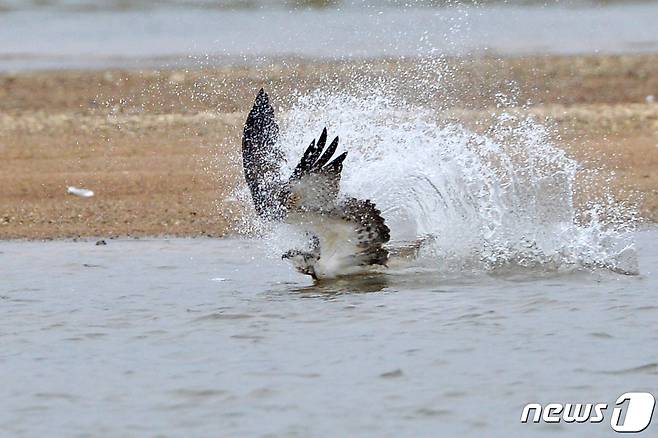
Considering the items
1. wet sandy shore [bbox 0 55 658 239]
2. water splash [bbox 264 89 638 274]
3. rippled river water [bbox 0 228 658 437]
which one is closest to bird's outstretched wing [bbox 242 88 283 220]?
water splash [bbox 264 89 638 274]

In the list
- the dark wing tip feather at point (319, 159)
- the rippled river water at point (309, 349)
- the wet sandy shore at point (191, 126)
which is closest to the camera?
the rippled river water at point (309, 349)

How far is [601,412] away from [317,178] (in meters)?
2.48

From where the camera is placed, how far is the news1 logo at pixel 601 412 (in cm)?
608

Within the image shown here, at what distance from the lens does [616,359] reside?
697 cm

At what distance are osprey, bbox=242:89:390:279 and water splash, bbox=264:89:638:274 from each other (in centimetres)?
18

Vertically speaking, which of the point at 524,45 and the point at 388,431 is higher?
the point at 524,45

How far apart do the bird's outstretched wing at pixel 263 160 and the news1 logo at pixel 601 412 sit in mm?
2553

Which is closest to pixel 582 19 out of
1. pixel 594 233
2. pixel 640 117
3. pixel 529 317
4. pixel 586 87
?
pixel 586 87

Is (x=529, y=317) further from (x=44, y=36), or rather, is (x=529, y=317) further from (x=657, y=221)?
(x=44, y=36)

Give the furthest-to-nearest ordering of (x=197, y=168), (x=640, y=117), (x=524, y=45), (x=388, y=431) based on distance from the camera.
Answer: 1. (x=524, y=45)
2. (x=640, y=117)
3. (x=197, y=168)
4. (x=388, y=431)

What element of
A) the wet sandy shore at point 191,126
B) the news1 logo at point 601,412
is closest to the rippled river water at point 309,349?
the news1 logo at point 601,412

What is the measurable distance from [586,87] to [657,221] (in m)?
6.23

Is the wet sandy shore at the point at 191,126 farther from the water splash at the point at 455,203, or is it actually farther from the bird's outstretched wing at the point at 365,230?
the bird's outstretched wing at the point at 365,230

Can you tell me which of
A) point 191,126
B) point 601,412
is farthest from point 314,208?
point 191,126
